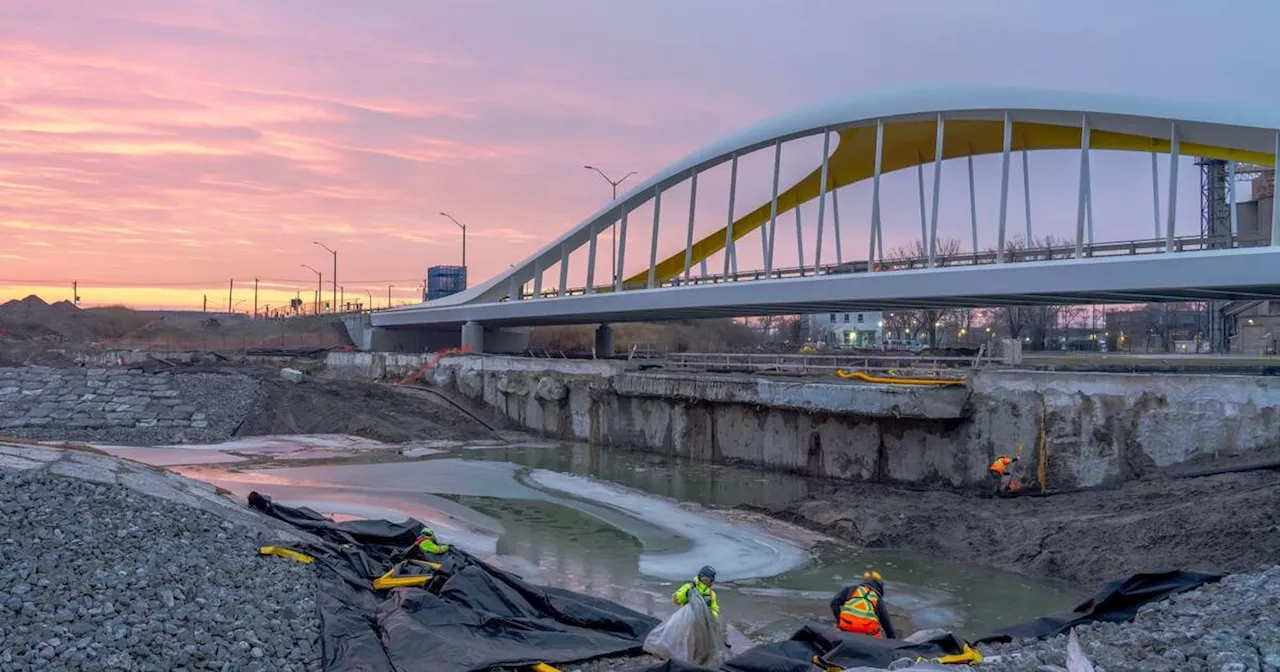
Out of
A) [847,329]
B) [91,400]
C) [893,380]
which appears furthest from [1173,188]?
[847,329]

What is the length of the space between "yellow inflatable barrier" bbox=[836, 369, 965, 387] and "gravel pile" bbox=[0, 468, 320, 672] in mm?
17343

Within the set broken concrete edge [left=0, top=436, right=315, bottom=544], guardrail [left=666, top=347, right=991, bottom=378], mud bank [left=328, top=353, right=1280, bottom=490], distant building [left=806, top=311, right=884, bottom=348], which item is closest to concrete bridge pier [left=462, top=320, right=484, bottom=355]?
mud bank [left=328, top=353, right=1280, bottom=490]

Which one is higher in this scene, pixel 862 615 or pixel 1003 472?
pixel 1003 472

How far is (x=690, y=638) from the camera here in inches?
376

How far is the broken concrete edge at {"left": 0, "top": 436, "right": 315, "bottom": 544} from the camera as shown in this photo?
12.4 m

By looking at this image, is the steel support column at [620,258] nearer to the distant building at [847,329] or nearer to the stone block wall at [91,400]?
the stone block wall at [91,400]

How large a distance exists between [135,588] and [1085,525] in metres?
15.0

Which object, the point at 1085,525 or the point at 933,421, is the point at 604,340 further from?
the point at 1085,525

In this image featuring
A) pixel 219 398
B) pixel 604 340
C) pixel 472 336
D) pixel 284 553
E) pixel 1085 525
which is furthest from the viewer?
pixel 604 340

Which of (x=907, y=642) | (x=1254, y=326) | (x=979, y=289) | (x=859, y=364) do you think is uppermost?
(x=979, y=289)

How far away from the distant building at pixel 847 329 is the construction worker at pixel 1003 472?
69825mm

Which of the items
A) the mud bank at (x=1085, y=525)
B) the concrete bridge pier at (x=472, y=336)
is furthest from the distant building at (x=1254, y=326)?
the concrete bridge pier at (x=472, y=336)

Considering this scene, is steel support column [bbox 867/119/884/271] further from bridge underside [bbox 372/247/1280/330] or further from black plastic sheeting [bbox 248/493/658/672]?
black plastic sheeting [bbox 248/493/658/672]

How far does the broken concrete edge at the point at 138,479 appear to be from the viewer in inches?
489
